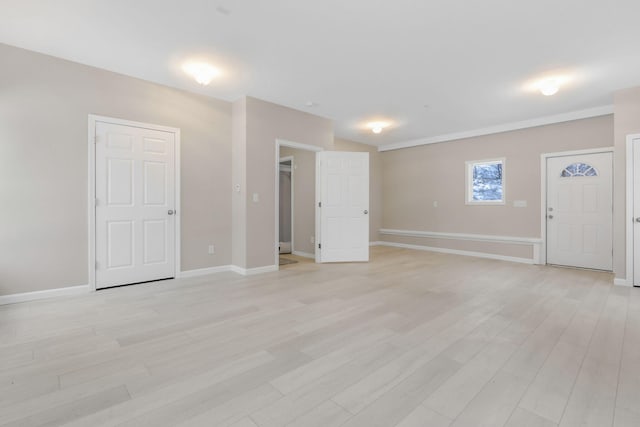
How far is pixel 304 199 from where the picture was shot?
6.47 m

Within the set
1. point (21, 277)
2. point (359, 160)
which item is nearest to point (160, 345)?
point (21, 277)

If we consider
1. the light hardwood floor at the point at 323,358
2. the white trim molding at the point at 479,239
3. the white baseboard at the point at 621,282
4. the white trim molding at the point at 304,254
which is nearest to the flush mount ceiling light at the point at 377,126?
the white trim molding at the point at 479,239

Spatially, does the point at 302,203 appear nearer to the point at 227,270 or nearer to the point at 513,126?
the point at 227,270

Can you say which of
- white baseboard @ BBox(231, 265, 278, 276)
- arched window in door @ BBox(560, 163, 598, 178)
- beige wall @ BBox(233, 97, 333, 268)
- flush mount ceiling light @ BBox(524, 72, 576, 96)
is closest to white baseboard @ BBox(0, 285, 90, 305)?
white baseboard @ BBox(231, 265, 278, 276)

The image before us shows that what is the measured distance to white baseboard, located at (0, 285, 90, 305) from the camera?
3.18 m

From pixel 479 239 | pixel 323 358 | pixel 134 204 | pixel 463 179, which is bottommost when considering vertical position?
pixel 323 358

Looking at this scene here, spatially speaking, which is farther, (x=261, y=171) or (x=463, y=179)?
(x=463, y=179)

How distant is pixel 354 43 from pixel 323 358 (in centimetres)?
291

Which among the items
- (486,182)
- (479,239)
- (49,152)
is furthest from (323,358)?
(486,182)

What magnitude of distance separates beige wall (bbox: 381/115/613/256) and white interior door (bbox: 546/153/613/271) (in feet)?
0.73

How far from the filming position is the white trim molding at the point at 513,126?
5.00 metres

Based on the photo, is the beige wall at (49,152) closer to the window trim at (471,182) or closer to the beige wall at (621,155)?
the window trim at (471,182)

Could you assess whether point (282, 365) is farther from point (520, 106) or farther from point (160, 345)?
point (520, 106)

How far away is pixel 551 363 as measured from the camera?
206 cm
